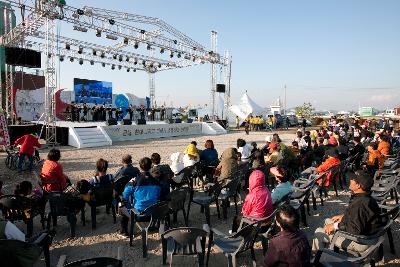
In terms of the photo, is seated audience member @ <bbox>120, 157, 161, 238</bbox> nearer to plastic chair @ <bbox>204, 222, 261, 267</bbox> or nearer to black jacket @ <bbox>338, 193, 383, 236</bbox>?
plastic chair @ <bbox>204, 222, 261, 267</bbox>

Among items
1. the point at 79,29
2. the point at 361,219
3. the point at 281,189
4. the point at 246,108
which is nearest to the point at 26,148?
the point at 281,189

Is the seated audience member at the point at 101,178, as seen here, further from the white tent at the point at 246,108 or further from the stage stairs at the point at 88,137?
the white tent at the point at 246,108

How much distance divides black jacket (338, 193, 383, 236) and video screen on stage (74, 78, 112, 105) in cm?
2641

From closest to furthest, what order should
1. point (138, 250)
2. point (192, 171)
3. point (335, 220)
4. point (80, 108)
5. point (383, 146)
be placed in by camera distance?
point (335, 220) → point (138, 250) → point (192, 171) → point (383, 146) → point (80, 108)

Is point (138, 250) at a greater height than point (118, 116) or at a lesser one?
lesser

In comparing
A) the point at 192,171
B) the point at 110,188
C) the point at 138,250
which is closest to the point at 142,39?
the point at 192,171

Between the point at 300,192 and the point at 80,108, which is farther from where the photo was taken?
the point at 80,108

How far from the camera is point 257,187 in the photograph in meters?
4.12

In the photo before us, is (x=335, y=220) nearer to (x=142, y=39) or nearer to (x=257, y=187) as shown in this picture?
(x=257, y=187)

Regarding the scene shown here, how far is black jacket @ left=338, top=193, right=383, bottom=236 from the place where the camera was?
3.42 metres

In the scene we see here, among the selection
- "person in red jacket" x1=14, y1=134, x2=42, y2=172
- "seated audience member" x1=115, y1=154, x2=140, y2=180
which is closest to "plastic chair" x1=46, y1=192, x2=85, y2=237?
"seated audience member" x1=115, y1=154, x2=140, y2=180

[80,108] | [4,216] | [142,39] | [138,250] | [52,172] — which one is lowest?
[138,250]

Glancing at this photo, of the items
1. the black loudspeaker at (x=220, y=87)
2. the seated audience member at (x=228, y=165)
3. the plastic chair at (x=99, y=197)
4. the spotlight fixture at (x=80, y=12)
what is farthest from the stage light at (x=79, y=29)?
the plastic chair at (x=99, y=197)

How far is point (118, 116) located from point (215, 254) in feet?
73.5
